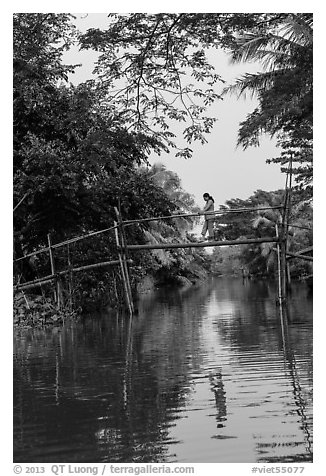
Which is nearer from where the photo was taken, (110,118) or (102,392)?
(102,392)

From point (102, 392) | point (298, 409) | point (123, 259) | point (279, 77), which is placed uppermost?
point (279, 77)

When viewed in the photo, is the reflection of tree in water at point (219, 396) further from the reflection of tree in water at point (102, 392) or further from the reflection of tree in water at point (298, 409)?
the reflection of tree in water at point (298, 409)

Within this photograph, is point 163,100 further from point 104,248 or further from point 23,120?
point 104,248

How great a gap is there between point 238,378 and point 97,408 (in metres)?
1.09

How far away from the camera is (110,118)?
7.32 m

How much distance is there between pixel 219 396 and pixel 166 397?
12.4 inches

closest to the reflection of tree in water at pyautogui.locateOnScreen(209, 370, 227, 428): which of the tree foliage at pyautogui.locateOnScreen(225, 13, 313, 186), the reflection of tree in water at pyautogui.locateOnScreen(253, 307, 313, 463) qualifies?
the reflection of tree in water at pyautogui.locateOnScreen(253, 307, 313, 463)

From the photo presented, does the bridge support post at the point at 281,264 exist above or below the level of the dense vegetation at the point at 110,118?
below

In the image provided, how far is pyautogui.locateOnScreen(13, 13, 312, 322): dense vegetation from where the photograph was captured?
6.75 m

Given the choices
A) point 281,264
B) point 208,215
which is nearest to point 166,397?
point 208,215

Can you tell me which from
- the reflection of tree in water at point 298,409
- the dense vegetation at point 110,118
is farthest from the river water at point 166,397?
the dense vegetation at point 110,118

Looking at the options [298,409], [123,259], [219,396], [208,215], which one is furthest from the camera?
[123,259]

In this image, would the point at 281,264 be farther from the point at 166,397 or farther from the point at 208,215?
the point at 166,397

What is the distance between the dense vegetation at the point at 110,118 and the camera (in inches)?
266
